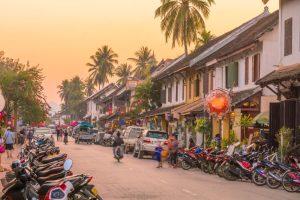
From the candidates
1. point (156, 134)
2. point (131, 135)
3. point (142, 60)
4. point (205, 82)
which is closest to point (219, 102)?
point (156, 134)

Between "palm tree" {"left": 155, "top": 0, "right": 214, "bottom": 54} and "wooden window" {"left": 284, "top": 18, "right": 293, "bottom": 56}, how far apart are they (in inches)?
1220

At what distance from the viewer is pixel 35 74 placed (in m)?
56.6

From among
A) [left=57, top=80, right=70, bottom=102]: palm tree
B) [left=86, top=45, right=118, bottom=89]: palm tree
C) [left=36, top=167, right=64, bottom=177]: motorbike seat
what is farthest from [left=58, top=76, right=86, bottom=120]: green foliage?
[left=36, top=167, right=64, bottom=177]: motorbike seat

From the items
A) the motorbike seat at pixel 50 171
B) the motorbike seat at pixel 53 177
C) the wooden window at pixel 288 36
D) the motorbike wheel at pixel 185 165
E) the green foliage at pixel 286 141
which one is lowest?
the motorbike wheel at pixel 185 165

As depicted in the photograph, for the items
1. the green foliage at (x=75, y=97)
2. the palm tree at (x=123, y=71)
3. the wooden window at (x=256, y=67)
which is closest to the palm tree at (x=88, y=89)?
the green foliage at (x=75, y=97)

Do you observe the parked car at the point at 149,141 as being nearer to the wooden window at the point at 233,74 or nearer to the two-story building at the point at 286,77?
the wooden window at the point at 233,74

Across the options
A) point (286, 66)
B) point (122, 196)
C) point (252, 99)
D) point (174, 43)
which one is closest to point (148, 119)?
point (174, 43)

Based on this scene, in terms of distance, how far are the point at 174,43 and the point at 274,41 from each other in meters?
28.2

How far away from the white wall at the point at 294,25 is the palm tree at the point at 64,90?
Result: 142 meters

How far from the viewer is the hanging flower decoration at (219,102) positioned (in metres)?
32.4

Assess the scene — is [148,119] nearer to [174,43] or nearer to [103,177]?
[174,43]

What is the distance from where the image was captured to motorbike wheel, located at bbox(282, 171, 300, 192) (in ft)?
65.1

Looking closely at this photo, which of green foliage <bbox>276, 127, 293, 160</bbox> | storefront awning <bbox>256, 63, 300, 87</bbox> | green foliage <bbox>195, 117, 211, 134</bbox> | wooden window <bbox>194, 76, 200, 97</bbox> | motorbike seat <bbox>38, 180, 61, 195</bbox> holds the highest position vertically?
wooden window <bbox>194, 76, 200, 97</bbox>

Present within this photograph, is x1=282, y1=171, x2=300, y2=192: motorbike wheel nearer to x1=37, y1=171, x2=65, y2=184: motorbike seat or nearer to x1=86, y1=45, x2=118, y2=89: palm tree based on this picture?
x1=37, y1=171, x2=65, y2=184: motorbike seat
